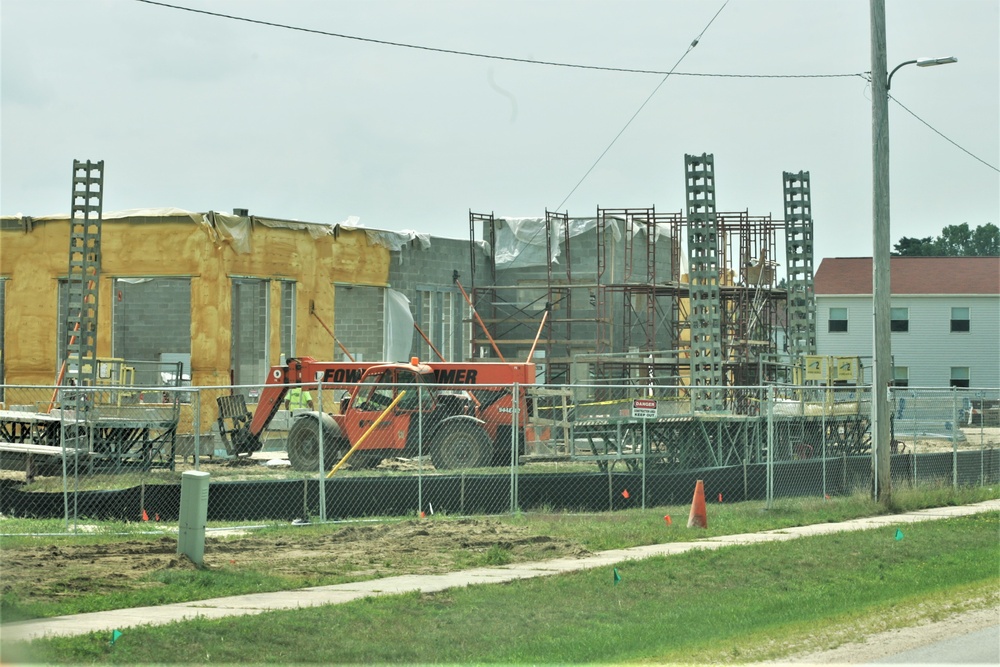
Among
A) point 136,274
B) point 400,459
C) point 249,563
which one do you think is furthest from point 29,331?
point 249,563

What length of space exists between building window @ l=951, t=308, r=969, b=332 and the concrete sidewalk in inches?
1865

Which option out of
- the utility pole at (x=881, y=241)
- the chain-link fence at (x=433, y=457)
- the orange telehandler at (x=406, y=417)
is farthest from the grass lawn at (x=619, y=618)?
the orange telehandler at (x=406, y=417)

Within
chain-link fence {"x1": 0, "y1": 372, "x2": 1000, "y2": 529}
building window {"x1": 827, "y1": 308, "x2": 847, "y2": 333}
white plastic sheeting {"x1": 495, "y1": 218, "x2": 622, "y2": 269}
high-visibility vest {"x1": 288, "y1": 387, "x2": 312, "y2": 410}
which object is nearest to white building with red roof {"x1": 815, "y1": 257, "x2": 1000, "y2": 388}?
building window {"x1": 827, "y1": 308, "x2": 847, "y2": 333}

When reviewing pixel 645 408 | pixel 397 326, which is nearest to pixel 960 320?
pixel 397 326

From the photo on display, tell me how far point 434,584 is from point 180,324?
31753 millimetres

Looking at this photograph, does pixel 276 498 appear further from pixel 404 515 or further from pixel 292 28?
pixel 292 28

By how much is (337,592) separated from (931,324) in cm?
5430

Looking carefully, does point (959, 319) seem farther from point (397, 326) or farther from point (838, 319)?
point (397, 326)

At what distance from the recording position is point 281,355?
35812mm

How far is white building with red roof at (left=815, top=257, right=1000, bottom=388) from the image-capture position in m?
60.8

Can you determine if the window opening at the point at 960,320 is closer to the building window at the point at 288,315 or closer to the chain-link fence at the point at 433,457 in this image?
the chain-link fence at the point at 433,457

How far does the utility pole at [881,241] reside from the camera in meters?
19.9

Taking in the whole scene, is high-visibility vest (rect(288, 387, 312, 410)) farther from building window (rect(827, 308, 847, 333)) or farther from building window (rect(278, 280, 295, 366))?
building window (rect(827, 308, 847, 333))

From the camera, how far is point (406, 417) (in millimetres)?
24094
